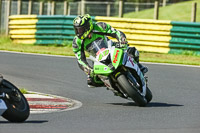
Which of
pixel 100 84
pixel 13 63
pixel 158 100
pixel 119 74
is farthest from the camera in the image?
pixel 13 63

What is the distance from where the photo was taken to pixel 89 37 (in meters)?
10.3

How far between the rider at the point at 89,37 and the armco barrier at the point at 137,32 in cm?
873

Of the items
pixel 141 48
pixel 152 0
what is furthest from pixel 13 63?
pixel 152 0

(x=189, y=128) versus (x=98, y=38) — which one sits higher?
(x=98, y=38)

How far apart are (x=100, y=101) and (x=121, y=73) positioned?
145 centimetres

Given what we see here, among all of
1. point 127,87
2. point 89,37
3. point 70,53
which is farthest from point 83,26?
point 70,53

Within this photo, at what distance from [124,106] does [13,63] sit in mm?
6888

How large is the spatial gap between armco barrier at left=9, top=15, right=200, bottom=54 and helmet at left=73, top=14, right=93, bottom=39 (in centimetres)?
905

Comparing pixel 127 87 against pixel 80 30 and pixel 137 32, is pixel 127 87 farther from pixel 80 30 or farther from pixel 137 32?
pixel 137 32

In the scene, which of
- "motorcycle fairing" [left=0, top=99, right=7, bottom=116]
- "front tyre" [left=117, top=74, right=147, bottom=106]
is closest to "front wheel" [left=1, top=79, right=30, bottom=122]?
"motorcycle fairing" [left=0, top=99, right=7, bottom=116]

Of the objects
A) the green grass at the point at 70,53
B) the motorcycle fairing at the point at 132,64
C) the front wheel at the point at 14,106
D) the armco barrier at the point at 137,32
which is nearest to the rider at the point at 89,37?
the motorcycle fairing at the point at 132,64

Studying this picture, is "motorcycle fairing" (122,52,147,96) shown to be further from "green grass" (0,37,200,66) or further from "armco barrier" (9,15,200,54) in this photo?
"armco barrier" (9,15,200,54)

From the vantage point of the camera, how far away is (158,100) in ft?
36.3

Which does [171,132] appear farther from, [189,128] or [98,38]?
[98,38]
